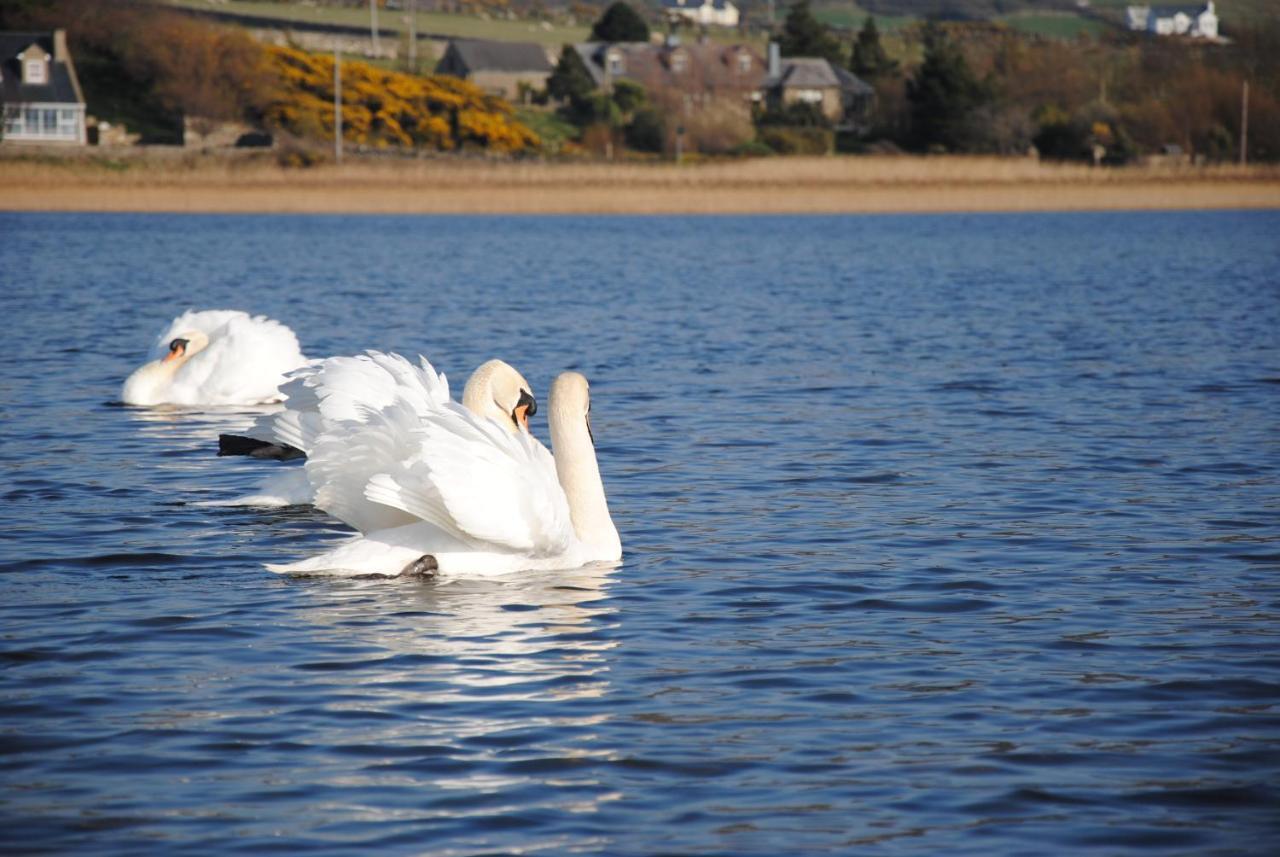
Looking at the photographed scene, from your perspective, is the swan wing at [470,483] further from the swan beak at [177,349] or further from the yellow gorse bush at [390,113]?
the yellow gorse bush at [390,113]

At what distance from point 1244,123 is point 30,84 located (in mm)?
55418

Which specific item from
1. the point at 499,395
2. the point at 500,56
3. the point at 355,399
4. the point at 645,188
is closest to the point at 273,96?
the point at 645,188

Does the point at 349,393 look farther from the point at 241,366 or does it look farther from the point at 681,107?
the point at 681,107

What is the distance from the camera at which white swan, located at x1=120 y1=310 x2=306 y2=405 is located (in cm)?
1416

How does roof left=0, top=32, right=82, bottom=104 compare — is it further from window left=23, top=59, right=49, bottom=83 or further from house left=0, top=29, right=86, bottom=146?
window left=23, top=59, right=49, bottom=83

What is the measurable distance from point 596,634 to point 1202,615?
2.70 m

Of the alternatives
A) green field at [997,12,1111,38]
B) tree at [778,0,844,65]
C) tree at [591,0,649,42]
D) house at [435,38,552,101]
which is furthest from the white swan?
green field at [997,12,1111,38]

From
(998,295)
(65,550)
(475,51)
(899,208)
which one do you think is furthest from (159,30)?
(65,550)

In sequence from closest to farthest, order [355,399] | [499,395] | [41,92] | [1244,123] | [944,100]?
1. [355,399]
2. [499,395]
3. [1244,123]
4. [41,92]
5. [944,100]

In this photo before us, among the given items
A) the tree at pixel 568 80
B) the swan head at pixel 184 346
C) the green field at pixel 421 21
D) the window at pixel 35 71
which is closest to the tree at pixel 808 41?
the green field at pixel 421 21

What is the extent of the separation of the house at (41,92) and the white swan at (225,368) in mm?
68664

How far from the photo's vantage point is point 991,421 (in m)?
13.8

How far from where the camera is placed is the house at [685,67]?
110 m

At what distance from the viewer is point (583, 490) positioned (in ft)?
28.0
